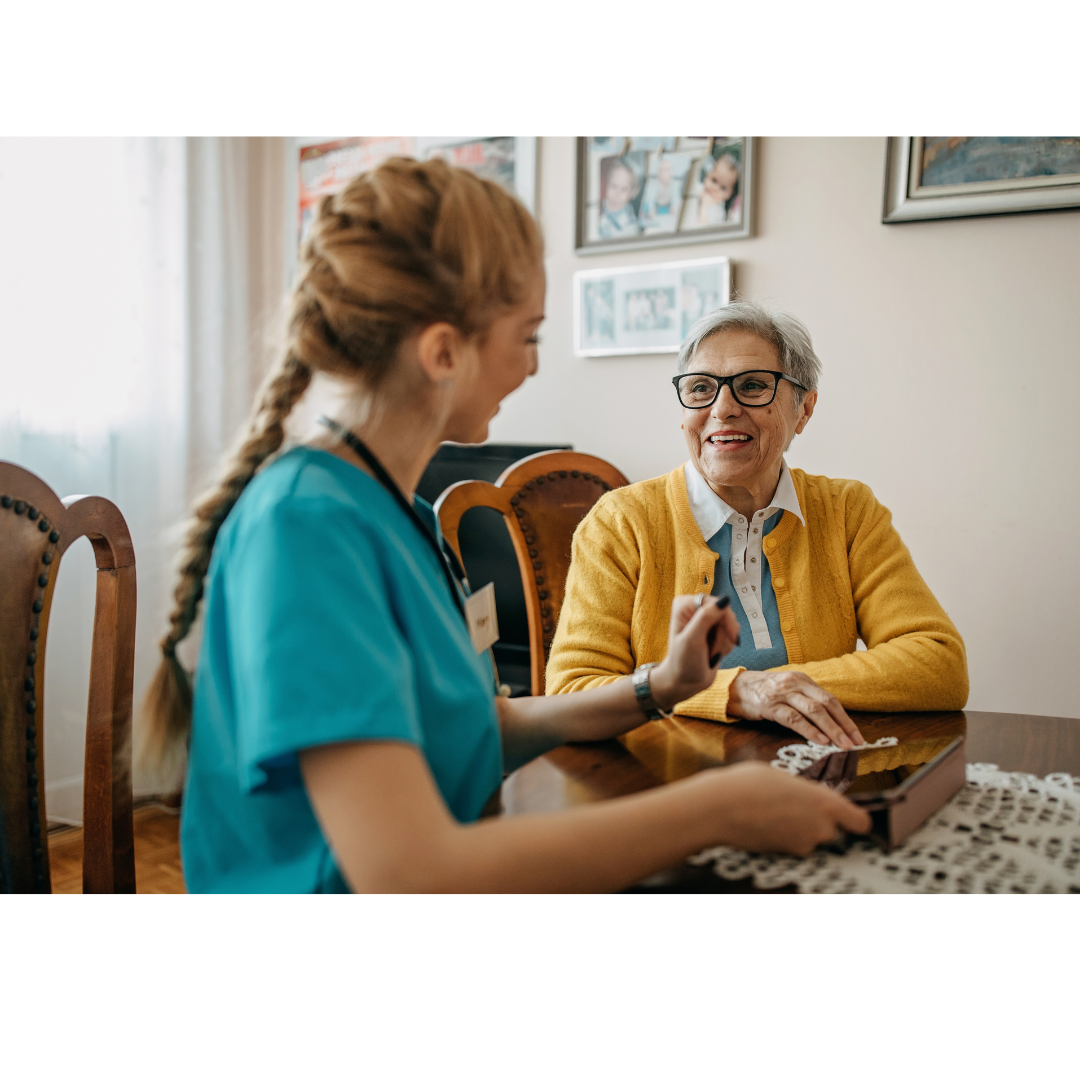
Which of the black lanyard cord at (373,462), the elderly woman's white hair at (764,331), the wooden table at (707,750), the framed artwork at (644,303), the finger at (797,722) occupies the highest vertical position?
the framed artwork at (644,303)

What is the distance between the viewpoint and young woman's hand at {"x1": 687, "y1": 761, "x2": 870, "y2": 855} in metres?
0.49

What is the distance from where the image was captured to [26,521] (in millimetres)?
682

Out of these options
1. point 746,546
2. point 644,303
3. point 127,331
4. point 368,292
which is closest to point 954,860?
point 368,292

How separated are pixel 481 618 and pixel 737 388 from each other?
65 cm

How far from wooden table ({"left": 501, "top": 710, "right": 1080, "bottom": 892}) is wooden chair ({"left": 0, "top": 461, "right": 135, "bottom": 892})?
→ 0.39m

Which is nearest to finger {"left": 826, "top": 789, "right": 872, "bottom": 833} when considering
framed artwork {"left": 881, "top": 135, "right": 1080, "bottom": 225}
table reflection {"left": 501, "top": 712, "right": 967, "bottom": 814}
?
table reflection {"left": 501, "top": 712, "right": 967, "bottom": 814}

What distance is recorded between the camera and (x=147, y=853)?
1.24 metres

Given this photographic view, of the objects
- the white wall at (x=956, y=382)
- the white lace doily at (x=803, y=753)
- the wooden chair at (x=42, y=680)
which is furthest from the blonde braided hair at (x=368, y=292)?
the white wall at (x=956, y=382)

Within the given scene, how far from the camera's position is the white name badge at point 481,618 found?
25.8 inches

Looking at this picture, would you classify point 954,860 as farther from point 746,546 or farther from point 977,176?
point 977,176

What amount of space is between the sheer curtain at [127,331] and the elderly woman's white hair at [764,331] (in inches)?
23.7

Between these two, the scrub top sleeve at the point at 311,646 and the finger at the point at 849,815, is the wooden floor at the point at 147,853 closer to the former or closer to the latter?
the scrub top sleeve at the point at 311,646

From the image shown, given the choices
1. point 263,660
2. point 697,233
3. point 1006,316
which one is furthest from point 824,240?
point 263,660
